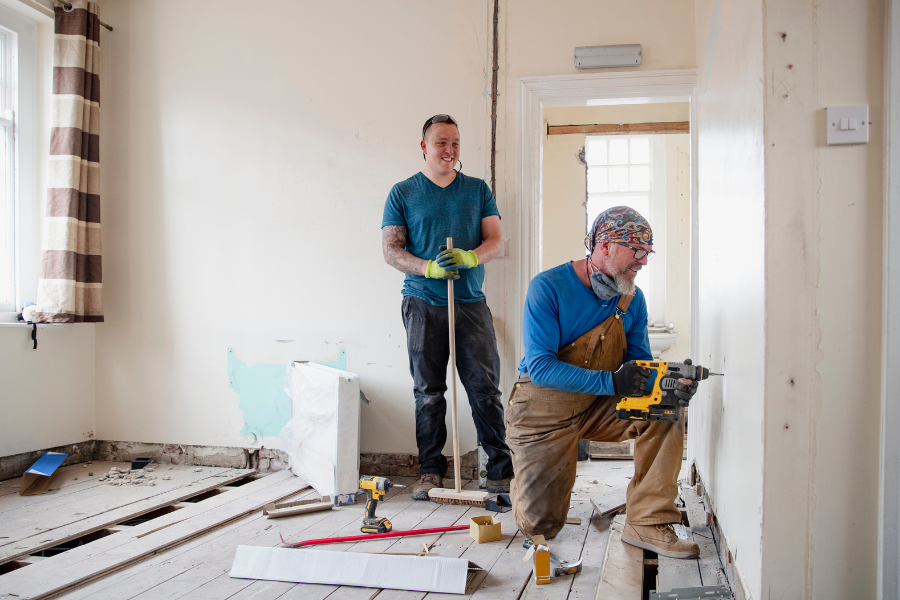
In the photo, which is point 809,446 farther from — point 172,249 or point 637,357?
point 172,249

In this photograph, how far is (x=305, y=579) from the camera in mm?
1920

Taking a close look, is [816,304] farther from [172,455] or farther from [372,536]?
[172,455]

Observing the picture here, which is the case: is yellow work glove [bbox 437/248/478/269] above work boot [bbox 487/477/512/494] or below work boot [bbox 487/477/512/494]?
above

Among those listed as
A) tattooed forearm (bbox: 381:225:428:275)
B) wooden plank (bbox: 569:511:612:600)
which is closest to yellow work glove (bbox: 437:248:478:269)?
tattooed forearm (bbox: 381:225:428:275)

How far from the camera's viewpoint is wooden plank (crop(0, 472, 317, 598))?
1919 mm

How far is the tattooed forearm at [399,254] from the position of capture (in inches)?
111

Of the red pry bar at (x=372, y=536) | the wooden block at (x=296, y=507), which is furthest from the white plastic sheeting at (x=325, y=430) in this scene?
the red pry bar at (x=372, y=536)

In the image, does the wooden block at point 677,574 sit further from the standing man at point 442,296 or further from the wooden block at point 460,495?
the standing man at point 442,296

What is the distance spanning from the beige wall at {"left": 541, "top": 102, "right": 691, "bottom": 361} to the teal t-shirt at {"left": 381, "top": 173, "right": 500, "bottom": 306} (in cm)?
240

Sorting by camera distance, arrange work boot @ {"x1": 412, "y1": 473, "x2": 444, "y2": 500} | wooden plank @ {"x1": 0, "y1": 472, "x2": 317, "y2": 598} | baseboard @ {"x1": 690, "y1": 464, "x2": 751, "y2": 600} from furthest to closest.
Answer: work boot @ {"x1": 412, "y1": 473, "x2": 444, "y2": 500}
wooden plank @ {"x1": 0, "y1": 472, "x2": 317, "y2": 598}
baseboard @ {"x1": 690, "y1": 464, "x2": 751, "y2": 600}

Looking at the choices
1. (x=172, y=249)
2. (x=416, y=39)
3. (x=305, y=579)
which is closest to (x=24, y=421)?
(x=172, y=249)

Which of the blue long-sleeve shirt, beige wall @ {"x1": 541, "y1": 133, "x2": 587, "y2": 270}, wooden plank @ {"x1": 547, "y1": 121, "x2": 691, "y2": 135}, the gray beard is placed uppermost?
wooden plank @ {"x1": 547, "y1": 121, "x2": 691, "y2": 135}

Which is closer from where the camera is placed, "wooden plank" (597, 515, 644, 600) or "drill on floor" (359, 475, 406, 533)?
"wooden plank" (597, 515, 644, 600)

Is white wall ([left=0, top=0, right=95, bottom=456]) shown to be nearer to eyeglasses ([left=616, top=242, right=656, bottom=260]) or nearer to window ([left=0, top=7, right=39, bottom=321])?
window ([left=0, top=7, right=39, bottom=321])
